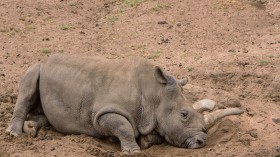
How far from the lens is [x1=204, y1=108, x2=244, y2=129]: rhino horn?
8.91 meters

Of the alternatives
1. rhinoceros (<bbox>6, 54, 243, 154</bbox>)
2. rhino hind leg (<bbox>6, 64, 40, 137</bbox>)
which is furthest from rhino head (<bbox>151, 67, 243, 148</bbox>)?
rhino hind leg (<bbox>6, 64, 40, 137</bbox>)

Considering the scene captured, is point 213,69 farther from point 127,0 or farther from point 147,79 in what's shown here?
point 127,0

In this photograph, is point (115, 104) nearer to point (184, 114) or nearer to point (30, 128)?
point (184, 114)

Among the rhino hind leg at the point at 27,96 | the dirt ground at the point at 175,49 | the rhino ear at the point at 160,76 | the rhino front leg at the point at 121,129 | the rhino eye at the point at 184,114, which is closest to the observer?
the rhino front leg at the point at 121,129

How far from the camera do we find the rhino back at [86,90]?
8.73 meters

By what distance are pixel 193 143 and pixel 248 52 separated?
15.5ft

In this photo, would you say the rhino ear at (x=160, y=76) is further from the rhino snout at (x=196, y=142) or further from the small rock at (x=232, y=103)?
the small rock at (x=232, y=103)

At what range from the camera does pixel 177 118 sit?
28.3 feet

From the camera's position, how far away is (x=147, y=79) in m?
8.89

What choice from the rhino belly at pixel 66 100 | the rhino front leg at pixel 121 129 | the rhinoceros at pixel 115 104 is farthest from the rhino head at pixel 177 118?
the rhino belly at pixel 66 100

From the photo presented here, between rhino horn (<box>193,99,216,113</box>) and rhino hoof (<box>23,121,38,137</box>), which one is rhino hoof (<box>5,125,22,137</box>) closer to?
rhino hoof (<box>23,121,38,137</box>)

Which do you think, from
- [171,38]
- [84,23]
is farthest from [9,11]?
[171,38]

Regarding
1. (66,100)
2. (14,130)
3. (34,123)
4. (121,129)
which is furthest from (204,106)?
(14,130)

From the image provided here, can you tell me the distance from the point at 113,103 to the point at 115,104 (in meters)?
0.03
